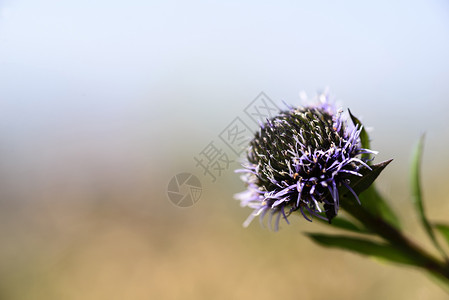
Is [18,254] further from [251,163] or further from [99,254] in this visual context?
[251,163]

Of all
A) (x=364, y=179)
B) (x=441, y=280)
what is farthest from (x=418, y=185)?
(x=364, y=179)

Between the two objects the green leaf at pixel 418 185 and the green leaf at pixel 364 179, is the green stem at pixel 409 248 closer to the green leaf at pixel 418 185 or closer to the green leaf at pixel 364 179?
the green leaf at pixel 418 185

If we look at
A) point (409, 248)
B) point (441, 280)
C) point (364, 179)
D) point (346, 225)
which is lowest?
point (441, 280)

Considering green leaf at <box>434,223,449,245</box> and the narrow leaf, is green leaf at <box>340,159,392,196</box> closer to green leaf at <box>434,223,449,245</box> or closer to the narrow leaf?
the narrow leaf

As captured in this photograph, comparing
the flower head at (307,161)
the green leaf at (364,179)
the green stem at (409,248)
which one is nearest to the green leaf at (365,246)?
the green stem at (409,248)

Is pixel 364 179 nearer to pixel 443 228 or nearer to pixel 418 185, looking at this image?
pixel 418 185

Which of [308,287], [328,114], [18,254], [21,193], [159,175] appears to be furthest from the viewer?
[159,175]

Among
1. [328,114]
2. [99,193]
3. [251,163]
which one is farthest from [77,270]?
[328,114]
